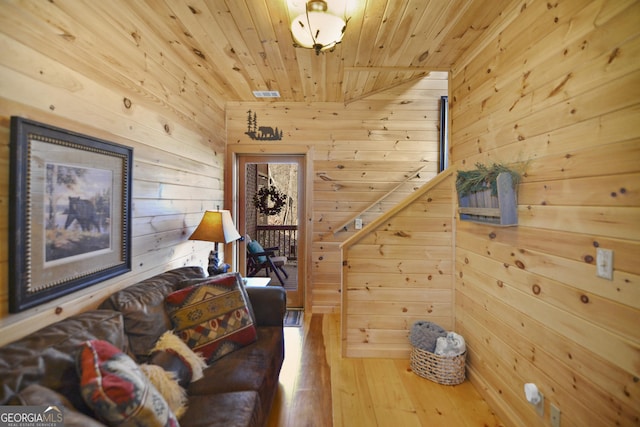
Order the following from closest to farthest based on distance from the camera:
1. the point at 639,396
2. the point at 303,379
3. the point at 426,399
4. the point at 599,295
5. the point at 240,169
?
the point at 639,396 < the point at 599,295 < the point at 426,399 < the point at 303,379 < the point at 240,169

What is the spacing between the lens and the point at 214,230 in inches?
100

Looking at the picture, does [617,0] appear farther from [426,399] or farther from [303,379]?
[303,379]

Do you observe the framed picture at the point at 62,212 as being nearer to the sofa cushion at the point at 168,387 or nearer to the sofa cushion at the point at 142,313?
the sofa cushion at the point at 142,313

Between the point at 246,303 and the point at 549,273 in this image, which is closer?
the point at 549,273

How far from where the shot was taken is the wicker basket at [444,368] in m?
2.27

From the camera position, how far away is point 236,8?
6.48 ft

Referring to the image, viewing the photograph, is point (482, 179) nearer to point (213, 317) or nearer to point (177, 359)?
point (213, 317)

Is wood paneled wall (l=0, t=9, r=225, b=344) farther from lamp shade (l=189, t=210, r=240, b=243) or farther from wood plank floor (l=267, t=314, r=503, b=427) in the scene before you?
wood plank floor (l=267, t=314, r=503, b=427)

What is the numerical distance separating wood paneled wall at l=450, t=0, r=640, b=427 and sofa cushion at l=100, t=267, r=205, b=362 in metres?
2.10

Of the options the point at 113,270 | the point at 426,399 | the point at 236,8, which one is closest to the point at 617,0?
the point at 236,8

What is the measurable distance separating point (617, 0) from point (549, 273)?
4.00ft

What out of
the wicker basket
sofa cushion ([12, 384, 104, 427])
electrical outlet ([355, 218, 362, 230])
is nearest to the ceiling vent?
electrical outlet ([355, 218, 362, 230])

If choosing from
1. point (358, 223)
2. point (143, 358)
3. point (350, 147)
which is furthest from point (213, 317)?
point (350, 147)

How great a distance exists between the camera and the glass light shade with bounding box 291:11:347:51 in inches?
70.9
